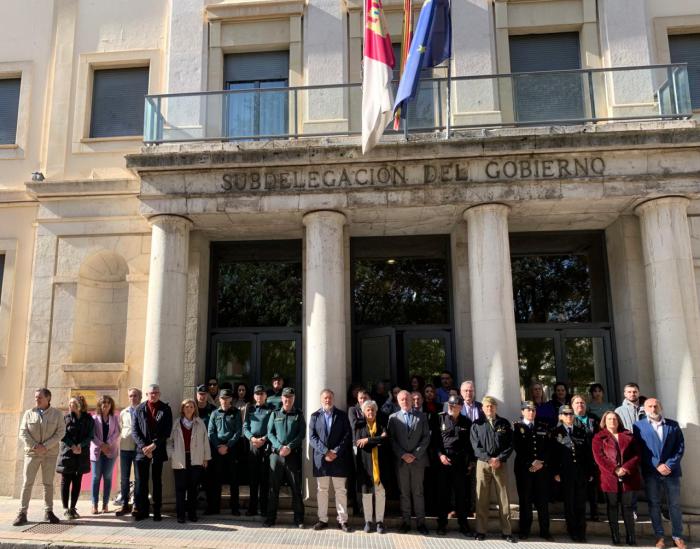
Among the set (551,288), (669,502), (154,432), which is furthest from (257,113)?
(669,502)

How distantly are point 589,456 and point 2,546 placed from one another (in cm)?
743

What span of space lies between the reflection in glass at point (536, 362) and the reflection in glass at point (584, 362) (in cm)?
31

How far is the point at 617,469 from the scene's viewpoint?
771 centimetres

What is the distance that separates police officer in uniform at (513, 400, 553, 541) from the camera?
800 cm

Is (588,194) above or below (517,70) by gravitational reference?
below

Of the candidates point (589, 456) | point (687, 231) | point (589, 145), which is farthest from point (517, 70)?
point (589, 456)

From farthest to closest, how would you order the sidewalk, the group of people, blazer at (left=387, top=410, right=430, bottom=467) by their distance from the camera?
blazer at (left=387, top=410, right=430, bottom=467) → the group of people → the sidewalk

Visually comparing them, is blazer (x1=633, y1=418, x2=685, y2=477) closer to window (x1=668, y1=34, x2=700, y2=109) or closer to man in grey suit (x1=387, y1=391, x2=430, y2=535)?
man in grey suit (x1=387, y1=391, x2=430, y2=535)

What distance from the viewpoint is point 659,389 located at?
9.42 metres

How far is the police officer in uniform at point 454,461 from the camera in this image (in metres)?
8.19

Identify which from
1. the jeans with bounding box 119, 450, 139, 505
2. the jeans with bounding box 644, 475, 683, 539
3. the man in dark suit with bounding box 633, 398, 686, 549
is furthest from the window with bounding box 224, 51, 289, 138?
the jeans with bounding box 644, 475, 683, 539

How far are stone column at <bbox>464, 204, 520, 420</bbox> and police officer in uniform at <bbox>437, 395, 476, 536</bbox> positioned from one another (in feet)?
3.70

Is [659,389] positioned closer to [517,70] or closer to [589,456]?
[589,456]

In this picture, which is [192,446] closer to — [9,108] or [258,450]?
[258,450]
